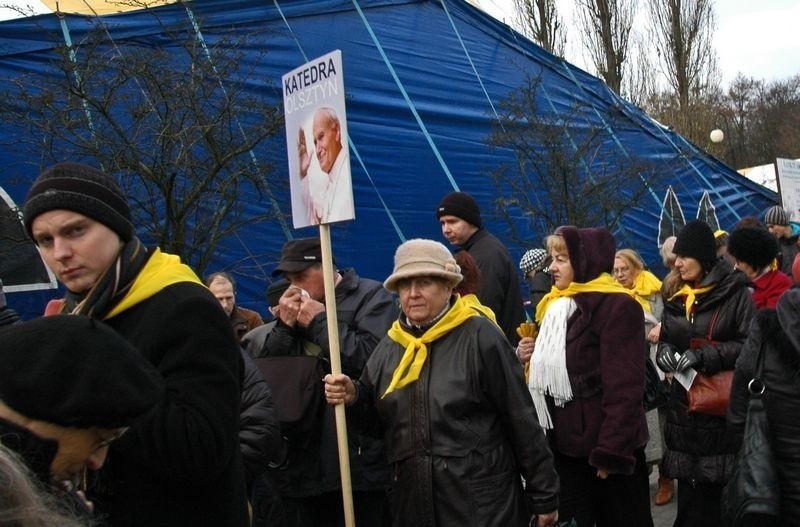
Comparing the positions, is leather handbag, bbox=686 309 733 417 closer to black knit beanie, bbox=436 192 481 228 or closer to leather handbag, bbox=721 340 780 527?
leather handbag, bbox=721 340 780 527

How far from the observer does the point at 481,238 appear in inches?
241

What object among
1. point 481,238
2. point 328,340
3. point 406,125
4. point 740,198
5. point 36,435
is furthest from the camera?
point 740,198

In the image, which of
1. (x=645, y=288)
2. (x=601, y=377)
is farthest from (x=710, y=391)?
(x=645, y=288)

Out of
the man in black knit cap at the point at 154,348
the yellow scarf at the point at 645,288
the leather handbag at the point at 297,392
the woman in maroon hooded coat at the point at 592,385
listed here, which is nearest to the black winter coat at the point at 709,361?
the woman in maroon hooded coat at the point at 592,385

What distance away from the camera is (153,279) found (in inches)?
87.0

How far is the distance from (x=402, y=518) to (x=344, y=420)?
482 mm

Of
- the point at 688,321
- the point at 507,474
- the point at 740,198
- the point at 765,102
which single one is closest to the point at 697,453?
the point at 688,321

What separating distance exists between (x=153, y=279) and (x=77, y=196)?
0.28m

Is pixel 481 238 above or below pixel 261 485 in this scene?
above

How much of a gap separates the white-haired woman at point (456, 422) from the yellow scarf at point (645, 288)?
14.2ft

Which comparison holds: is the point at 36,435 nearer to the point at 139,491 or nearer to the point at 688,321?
the point at 139,491

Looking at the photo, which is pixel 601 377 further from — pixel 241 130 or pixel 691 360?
pixel 241 130

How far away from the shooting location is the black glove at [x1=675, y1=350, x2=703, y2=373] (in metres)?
4.72

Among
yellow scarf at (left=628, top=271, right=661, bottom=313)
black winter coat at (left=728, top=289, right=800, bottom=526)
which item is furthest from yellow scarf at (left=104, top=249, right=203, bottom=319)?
yellow scarf at (left=628, top=271, right=661, bottom=313)
